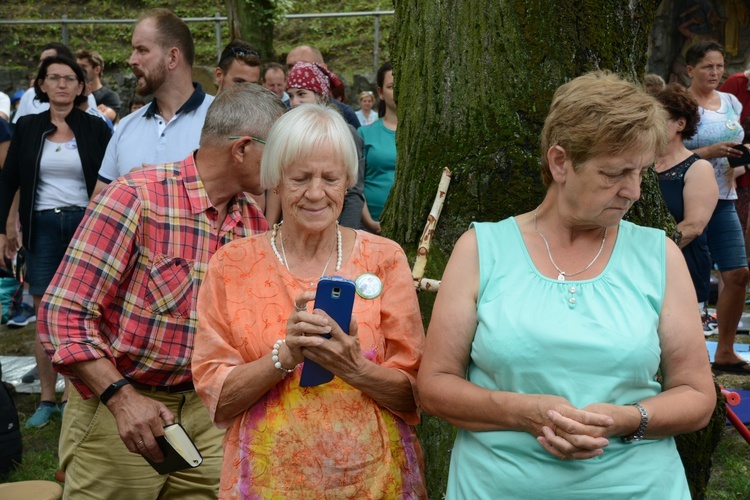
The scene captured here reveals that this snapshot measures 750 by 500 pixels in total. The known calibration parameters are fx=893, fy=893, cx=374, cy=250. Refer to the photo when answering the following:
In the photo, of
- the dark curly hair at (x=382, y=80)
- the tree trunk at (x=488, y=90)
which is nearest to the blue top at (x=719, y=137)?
the dark curly hair at (x=382, y=80)

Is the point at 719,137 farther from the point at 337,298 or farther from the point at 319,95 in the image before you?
the point at 337,298

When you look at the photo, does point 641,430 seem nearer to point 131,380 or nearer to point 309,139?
point 309,139

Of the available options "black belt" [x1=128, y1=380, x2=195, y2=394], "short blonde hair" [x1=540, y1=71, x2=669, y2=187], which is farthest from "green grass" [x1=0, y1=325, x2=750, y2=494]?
"short blonde hair" [x1=540, y1=71, x2=669, y2=187]

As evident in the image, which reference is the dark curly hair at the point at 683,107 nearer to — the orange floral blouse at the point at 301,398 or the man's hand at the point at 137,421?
the orange floral blouse at the point at 301,398

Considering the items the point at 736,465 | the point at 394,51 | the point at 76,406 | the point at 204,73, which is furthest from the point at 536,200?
the point at 204,73

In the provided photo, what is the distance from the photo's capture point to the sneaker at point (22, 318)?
8.52m

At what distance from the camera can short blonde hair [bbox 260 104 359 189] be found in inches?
98.1

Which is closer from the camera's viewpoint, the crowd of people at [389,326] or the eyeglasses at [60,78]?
the crowd of people at [389,326]

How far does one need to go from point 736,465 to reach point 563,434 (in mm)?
3504

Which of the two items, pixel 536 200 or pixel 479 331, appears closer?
pixel 479 331

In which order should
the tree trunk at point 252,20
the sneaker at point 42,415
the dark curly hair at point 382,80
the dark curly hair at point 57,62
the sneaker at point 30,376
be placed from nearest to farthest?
the sneaker at point 42,415 → the dark curly hair at point 57,62 → the sneaker at point 30,376 → the dark curly hair at point 382,80 → the tree trunk at point 252,20

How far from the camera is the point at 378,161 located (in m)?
6.52

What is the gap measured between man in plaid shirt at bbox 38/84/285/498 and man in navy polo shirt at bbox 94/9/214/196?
4.67 feet

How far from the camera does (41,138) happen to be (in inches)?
245
